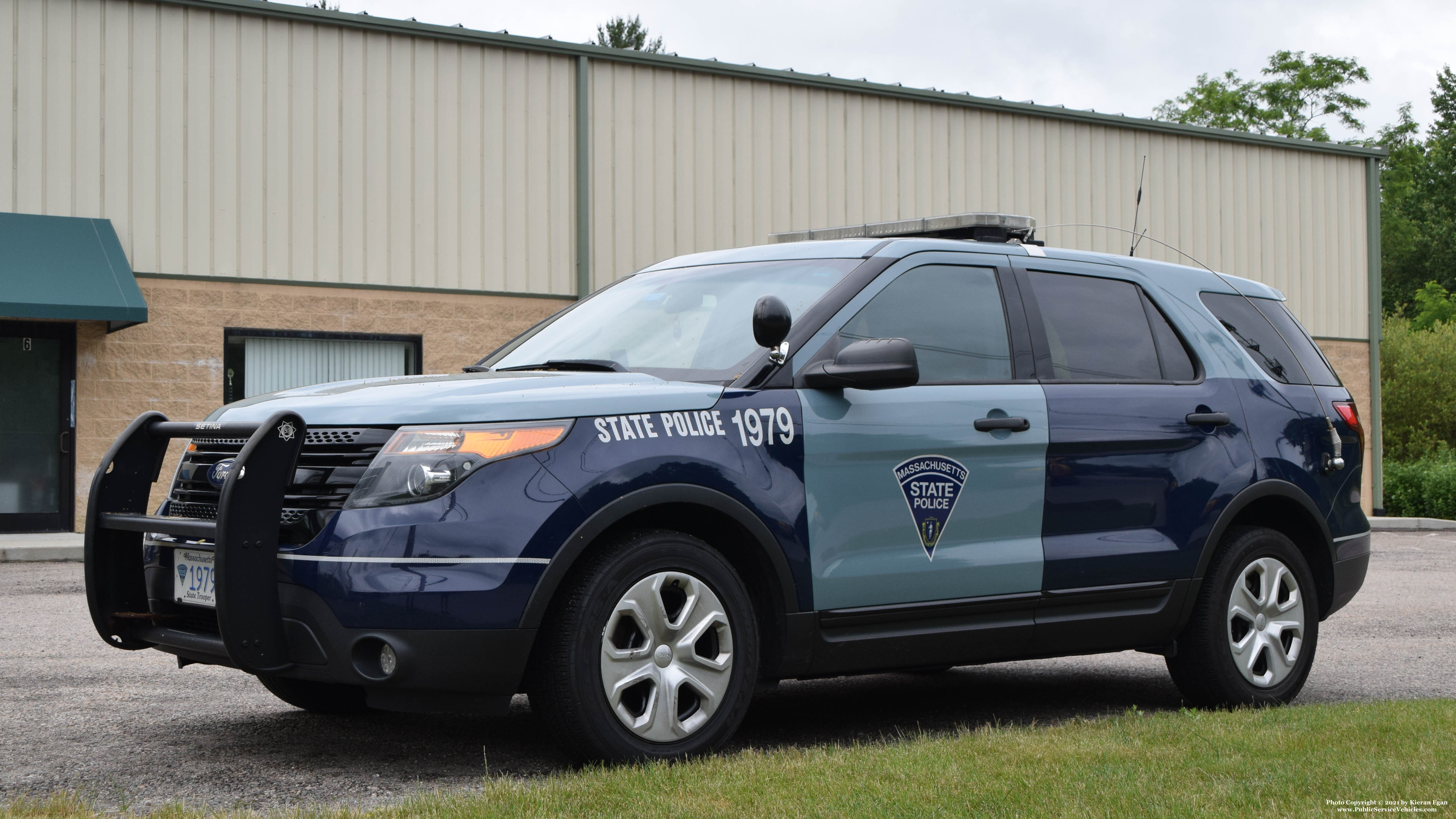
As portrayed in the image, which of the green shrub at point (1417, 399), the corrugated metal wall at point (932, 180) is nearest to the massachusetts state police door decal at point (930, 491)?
the corrugated metal wall at point (932, 180)

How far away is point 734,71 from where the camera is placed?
21.1 meters

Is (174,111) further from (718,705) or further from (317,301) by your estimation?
(718,705)

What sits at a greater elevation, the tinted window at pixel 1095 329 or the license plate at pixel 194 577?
the tinted window at pixel 1095 329

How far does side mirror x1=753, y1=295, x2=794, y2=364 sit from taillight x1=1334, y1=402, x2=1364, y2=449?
326 cm

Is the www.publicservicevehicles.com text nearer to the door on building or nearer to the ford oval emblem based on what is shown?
the ford oval emblem

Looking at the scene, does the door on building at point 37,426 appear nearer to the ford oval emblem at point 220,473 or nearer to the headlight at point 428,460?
the ford oval emblem at point 220,473

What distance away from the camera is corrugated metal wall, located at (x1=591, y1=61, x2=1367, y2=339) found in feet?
67.7

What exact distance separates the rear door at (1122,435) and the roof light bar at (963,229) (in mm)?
297

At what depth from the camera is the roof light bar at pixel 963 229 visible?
20.9 feet

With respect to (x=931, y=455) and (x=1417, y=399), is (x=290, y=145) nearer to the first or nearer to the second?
(x=931, y=455)

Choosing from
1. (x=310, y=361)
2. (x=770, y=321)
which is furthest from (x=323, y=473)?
(x=310, y=361)

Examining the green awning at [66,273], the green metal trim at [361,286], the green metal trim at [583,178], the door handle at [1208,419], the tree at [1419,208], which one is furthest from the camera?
the tree at [1419,208]

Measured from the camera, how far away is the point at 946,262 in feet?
19.3

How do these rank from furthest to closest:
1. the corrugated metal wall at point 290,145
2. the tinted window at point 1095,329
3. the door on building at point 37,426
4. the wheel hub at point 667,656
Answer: the corrugated metal wall at point 290,145
the door on building at point 37,426
the tinted window at point 1095,329
the wheel hub at point 667,656
